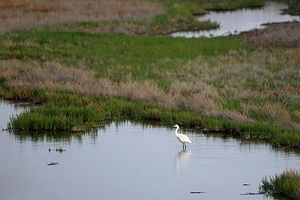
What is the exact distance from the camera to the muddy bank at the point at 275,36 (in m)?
41.3

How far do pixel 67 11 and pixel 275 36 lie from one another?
16.0 m

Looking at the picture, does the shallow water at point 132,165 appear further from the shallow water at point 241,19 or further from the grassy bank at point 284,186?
the shallow water at point 241,19

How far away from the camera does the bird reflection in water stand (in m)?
18.8

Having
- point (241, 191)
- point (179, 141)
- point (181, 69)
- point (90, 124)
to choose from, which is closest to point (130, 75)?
point (181, 69)

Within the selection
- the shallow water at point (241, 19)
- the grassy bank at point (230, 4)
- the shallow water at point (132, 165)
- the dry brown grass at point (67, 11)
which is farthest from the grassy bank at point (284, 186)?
the grassy bank at point (230, 4)

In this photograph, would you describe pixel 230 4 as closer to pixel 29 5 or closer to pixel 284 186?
pixel 29 5

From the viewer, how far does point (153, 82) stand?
93.0ft

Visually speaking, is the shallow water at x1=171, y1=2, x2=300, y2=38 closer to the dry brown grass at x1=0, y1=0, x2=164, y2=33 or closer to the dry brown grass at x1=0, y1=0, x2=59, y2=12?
the dry brown grass at x1=0, y1=0, x2=164, y2=33

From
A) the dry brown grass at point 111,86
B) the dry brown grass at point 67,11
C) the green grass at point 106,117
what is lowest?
the green grass at point 106,117

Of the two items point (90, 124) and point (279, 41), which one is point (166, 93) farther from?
point (279, 41)

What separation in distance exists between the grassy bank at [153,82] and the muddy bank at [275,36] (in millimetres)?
1372

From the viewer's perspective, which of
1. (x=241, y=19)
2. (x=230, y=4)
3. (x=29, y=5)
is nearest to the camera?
(x=29, y=5)

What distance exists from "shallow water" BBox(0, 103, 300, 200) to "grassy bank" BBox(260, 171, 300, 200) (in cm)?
28

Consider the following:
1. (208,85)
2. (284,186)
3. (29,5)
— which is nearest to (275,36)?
(208,85)
